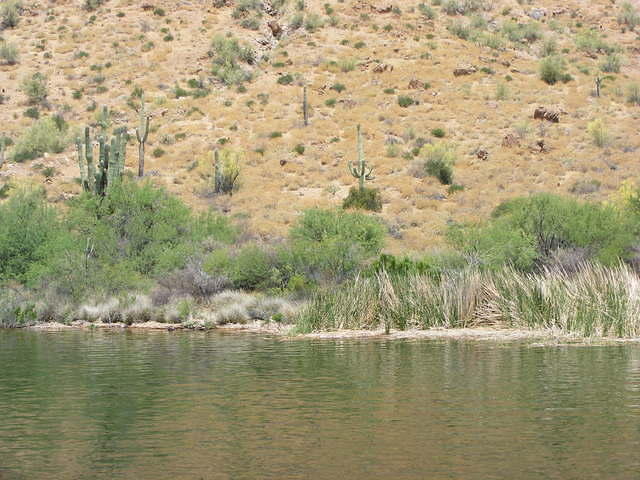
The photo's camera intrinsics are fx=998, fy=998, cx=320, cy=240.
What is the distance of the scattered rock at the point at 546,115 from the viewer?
57.4 m

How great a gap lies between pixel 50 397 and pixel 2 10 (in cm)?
6598

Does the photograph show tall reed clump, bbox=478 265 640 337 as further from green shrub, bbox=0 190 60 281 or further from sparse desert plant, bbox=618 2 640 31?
sparse desert plant, bbox=618 2 640 31

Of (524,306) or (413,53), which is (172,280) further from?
(413,53)

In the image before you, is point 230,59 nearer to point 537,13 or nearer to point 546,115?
point 546,115

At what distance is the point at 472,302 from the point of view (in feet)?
76.4

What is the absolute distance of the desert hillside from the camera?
50.4 metres

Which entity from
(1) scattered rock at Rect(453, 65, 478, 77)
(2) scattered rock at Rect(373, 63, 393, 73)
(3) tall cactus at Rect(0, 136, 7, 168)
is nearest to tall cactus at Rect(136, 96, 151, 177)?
(3) tall cactus at Rect(0, 136, 7, 168)

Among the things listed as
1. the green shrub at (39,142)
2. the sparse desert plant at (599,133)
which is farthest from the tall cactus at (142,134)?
the sparse desert plant at (599,133)

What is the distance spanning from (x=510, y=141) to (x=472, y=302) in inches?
1289

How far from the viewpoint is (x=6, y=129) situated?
6006 centimetres

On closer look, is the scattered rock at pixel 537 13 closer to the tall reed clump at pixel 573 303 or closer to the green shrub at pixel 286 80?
the green shrub at pixel 286 80

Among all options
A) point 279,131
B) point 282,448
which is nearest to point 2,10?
point 279,131

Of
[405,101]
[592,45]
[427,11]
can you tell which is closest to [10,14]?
[427,11]

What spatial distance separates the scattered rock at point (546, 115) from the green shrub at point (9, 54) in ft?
114
